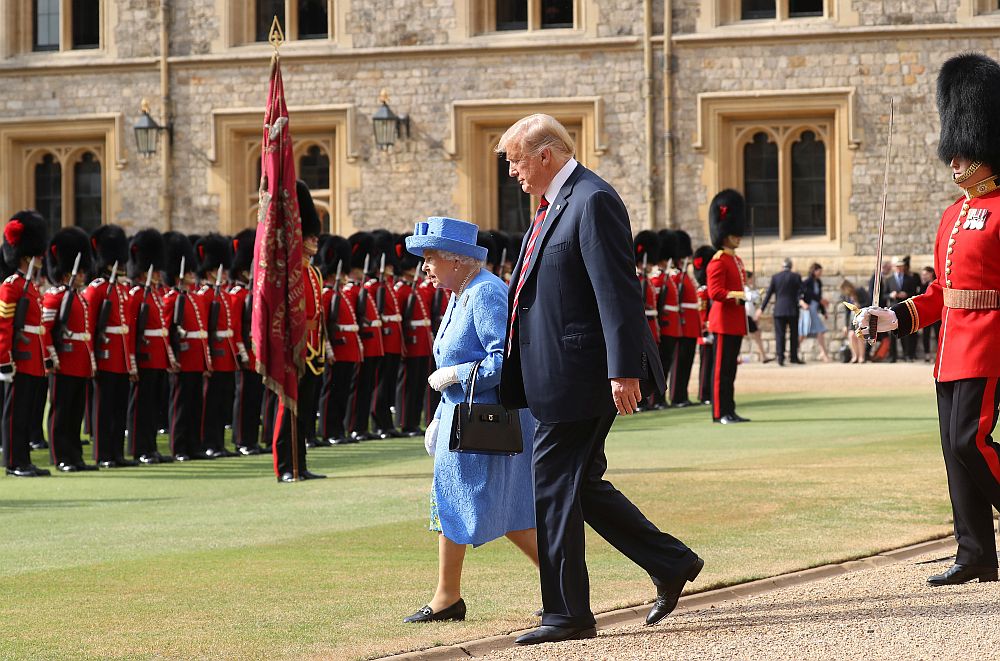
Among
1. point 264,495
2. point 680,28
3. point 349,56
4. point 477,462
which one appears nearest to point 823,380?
point 680,28

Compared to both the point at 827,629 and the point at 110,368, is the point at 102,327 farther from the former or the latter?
the point at 827,629

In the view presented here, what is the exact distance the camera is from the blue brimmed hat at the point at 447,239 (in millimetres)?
5441

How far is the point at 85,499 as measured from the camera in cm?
919

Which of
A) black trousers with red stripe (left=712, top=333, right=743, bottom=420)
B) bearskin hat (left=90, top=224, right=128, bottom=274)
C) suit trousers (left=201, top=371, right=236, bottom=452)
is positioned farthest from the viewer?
black trousers with red stripe (left=712, top=333, right=743, bottom=420)

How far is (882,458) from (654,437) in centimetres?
254

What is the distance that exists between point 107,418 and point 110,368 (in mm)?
338

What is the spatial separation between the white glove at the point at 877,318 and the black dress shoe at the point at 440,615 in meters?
1.66

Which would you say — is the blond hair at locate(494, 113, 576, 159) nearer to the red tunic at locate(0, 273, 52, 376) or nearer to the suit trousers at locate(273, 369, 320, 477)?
the suit trousers at locate(273, 369, 320, 477)

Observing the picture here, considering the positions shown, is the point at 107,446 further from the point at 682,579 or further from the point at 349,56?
the point at 349,56

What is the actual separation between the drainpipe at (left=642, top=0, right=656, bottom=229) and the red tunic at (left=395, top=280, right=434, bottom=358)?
8501 millimetres

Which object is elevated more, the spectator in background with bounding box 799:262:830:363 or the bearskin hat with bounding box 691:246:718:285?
the bearskin hat with bounding box 691:246:718:285

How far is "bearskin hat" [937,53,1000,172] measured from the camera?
5.82 metres

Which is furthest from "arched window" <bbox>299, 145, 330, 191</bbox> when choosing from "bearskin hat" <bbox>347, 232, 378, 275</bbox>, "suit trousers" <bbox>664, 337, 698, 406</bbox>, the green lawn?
the green lawn

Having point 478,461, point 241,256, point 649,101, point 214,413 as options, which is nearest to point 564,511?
point 478,461
